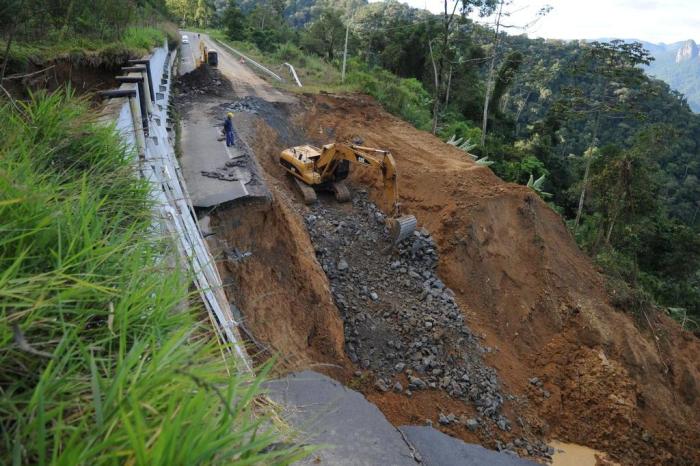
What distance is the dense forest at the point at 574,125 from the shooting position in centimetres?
1781

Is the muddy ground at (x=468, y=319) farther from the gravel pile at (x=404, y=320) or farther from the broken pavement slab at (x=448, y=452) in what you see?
the broken pavement slab at (x=448, y=452)

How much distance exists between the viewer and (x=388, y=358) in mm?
8648

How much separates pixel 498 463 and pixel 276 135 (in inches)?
447

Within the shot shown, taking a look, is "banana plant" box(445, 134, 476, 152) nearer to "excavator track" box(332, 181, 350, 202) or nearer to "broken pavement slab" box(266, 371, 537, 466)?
"excavator track" box(332, 181, 350, 202)

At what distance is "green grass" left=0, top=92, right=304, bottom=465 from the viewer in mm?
1414

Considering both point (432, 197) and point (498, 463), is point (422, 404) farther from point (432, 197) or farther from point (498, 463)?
point (432, 197)

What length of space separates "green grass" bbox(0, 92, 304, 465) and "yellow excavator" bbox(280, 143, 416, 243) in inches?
319

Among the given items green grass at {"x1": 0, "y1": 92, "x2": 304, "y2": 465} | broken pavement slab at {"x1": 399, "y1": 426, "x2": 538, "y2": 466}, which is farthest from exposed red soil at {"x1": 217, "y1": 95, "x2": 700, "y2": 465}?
green grass at {"x1": 0, "y1": 92, "x2": 304, "y2": 465}

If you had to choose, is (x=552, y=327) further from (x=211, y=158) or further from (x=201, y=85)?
(x=201, y=85)

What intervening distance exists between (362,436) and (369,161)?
259 inches

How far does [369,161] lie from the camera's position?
1066cm

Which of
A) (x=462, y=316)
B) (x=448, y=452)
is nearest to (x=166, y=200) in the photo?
(x=448, y=452)

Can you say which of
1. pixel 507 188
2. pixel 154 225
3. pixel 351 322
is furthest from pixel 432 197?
pixel 154 225

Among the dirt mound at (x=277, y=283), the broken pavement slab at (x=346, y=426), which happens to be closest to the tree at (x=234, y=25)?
the dirt mound at (x=277, y=283)
